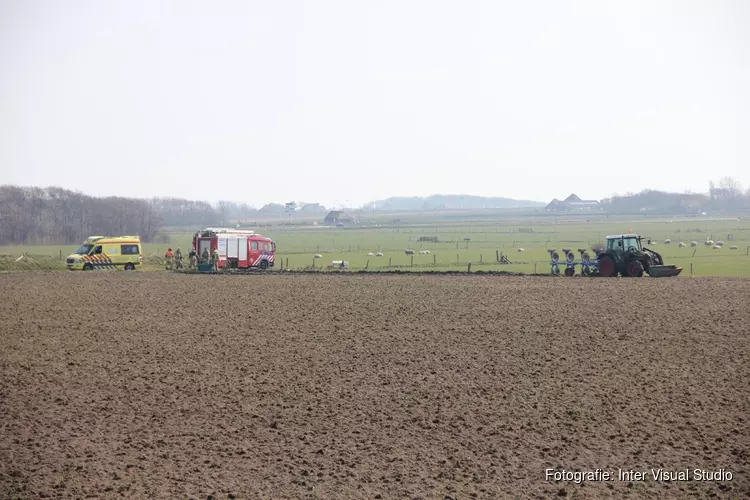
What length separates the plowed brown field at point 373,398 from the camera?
1245 centimetres

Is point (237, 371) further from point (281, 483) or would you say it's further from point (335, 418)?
point (281, 483)

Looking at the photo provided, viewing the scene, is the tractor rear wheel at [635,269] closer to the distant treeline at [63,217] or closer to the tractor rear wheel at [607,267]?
the tractor rear wheel at [607,267]

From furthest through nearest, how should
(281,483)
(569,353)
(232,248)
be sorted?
(232,248), (569,353), (281,483)

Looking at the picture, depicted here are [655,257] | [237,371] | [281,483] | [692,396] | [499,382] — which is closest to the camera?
[281,483]

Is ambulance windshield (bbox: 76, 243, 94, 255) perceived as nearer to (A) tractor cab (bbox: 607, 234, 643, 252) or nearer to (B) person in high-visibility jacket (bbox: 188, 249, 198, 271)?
(B) person in high-visibility jacket (bbox: 188, 249, 198, 271)

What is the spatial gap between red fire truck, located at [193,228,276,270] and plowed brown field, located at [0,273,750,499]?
20.3m

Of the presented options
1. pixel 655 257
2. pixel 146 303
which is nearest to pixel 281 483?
pixel 146 303

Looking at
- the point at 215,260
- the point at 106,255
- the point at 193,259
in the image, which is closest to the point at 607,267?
the point at 215,260

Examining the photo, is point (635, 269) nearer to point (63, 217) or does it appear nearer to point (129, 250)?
point (129, 250)

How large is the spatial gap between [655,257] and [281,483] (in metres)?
32.6

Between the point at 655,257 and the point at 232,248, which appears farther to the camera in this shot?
the point at 232,248

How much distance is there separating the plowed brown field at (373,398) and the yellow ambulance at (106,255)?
2030cm

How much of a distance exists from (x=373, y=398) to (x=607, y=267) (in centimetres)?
2682

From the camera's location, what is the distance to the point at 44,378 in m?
19.0
